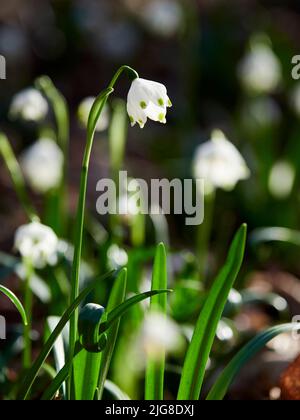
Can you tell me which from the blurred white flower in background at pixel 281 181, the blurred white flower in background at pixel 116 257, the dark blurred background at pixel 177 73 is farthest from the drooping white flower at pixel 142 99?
the blurred white flower in background at pixel 281 181

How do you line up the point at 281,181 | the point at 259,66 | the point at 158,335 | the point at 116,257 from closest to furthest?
the point at 158,335, the point at 116,257, the point at 281,181, the point at 259,66

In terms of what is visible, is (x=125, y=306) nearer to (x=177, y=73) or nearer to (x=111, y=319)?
(x=111, y=319)

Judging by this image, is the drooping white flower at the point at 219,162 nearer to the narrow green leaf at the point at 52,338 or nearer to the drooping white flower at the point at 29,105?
the drooping white flower at the point at 29,105

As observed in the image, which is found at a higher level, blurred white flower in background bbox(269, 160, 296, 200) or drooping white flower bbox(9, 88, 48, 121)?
blurred white flower in background bbox(269, 160, 296, 200)

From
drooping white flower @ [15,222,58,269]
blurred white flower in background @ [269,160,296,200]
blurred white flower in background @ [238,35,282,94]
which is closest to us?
drooping white flower @ [15,222,58,269]

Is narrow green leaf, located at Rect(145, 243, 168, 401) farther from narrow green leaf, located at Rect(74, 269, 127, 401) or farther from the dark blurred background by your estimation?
the dark blurred background

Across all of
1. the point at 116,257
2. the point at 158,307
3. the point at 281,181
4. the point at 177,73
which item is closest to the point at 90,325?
the point at 158,307

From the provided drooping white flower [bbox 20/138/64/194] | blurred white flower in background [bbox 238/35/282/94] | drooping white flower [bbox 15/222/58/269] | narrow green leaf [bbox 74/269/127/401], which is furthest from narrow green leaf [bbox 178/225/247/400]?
blurred white flower in background [bbox 238/35/282/94]

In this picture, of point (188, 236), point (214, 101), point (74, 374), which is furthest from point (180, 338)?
point (214, 101)

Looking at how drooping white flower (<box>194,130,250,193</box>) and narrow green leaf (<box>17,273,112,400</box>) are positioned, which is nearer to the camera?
narrow green leaf (<box>17,273,112,400</box>)
